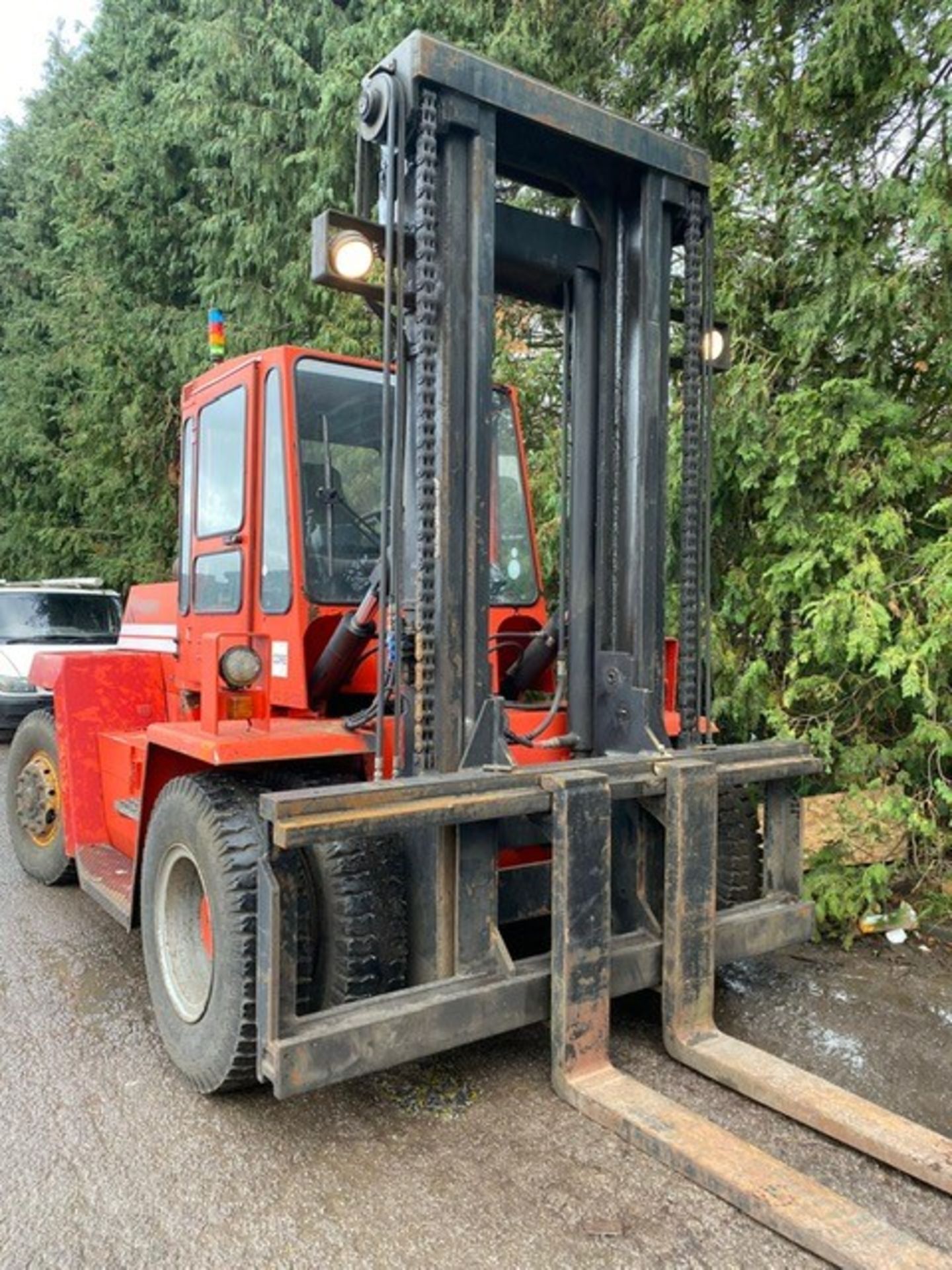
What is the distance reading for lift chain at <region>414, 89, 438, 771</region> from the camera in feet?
9.73

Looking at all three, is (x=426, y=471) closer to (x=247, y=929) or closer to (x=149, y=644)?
(x=247, y=929)

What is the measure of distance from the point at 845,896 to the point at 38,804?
14.7 feet

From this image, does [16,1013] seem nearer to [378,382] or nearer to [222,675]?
[222,675]

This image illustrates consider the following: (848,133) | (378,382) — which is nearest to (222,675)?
(378,382)

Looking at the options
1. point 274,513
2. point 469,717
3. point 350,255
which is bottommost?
point 469,717

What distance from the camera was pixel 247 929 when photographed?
2902 millimetres

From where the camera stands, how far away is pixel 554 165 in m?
3.45

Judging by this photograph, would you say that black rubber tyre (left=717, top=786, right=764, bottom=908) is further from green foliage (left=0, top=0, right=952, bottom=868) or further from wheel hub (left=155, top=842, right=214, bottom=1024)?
wheel hub (left=155, top=842, right=214, bottom=1024)

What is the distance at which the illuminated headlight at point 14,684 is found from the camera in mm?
10430

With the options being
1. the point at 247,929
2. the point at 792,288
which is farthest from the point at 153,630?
the point at 792,288

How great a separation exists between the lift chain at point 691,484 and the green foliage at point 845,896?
158 cm

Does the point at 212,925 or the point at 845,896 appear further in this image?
the point at 845,896

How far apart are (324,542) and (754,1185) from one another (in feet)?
8.22

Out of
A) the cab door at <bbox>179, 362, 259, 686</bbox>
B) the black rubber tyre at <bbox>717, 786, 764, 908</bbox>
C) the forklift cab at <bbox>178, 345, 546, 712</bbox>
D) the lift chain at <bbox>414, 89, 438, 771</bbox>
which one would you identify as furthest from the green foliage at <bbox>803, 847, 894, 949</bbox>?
the cab door at <bbox>179, 362, 259, 686</bbox>
